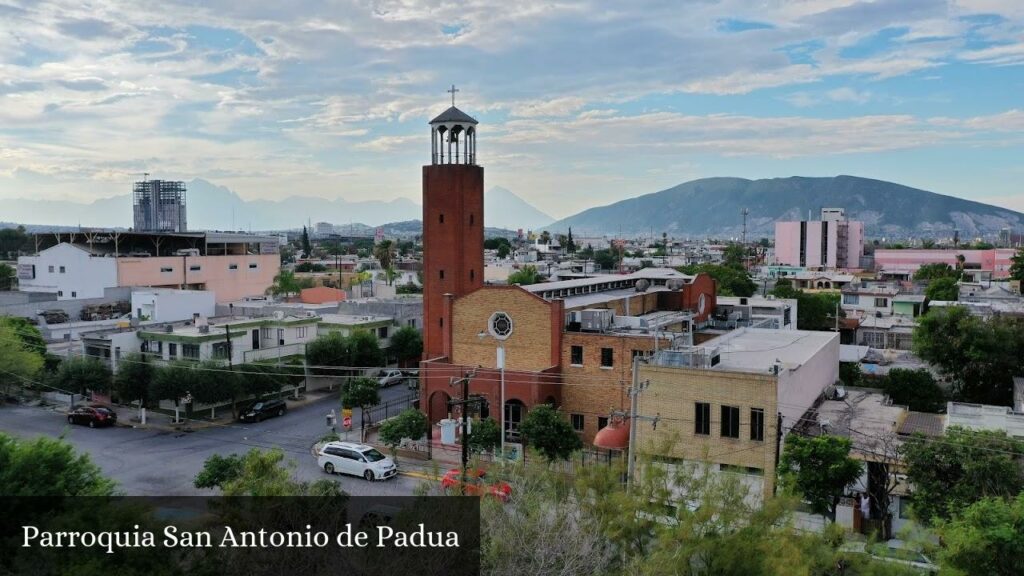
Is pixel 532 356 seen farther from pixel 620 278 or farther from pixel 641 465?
pixel 641 465

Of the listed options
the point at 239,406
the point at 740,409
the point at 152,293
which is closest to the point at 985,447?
the point at 740,409

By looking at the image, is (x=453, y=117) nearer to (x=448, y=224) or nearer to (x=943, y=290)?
(x=448, y=224)

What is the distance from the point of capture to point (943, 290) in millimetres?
68438

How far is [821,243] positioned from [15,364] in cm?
13852

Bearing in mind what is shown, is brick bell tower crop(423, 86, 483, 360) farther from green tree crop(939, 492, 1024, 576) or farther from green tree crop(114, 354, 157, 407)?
green tree crop(939, 492, 1024, 576)

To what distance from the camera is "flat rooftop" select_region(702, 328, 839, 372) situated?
1174 inches

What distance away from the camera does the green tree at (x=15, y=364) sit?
40.2 m

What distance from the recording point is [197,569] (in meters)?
13.9

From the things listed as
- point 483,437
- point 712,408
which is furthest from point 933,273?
point 483,437

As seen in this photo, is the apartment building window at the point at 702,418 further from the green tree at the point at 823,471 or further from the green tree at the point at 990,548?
the green tree at the point at 990,548

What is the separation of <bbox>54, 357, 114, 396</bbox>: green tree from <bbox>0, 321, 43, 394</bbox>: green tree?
4.99 feet

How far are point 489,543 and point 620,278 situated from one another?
35608 mm

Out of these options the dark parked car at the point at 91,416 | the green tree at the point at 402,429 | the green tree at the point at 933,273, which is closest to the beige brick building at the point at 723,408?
the green tree at the point at 402,429

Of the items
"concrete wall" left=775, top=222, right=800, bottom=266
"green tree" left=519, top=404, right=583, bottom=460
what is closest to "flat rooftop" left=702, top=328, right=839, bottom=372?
"green tree" left=519, top=404, right=583, bottom=460
